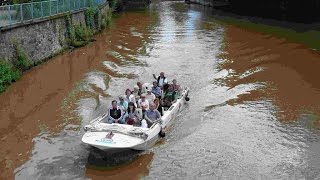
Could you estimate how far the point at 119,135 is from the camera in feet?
47.3

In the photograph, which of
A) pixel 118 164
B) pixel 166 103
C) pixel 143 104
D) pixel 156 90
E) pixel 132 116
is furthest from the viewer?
pixel 156 90

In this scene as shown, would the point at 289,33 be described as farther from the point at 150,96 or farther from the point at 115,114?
the point at 115,114

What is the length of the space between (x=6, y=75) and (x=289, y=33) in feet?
77.3

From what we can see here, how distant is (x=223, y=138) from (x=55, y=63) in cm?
1362

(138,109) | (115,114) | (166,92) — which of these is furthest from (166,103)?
(115,114)

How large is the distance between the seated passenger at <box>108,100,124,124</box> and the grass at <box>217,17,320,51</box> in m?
19.5

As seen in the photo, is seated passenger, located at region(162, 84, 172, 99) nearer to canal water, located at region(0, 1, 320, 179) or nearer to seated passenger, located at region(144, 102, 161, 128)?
canal water, located at region(0, 1, 320, 179)

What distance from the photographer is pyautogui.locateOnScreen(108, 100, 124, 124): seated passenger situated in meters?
15.8

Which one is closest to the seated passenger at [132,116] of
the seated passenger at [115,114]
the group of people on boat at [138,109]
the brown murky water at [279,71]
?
the group of people on boat at [138,109]

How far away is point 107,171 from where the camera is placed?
13.9 m

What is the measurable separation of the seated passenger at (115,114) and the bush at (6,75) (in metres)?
7.66

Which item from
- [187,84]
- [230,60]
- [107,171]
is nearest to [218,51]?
[230,60]

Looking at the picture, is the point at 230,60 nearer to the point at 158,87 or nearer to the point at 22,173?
the point at 158,87

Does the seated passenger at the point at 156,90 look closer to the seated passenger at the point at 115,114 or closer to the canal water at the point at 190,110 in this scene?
the canal water at the point at 190,110
